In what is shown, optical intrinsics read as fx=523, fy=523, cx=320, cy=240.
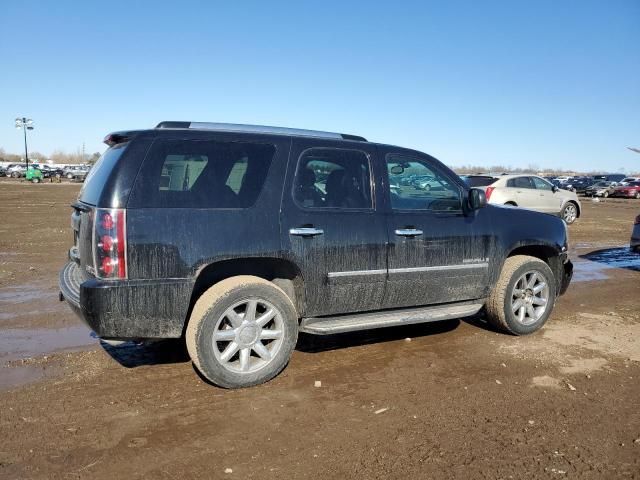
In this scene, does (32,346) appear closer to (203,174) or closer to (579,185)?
(203,174)

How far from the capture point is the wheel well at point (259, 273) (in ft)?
13.0

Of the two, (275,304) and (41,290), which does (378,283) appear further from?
(41,290)

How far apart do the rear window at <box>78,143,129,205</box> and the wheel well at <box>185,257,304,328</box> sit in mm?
930

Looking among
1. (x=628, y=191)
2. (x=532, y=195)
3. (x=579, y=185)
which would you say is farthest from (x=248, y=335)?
(x=579, y=185)

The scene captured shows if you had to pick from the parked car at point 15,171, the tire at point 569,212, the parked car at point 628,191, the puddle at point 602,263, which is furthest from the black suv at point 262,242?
Result: the parked car at point 15,171

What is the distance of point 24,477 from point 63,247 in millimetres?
Answer: 8727

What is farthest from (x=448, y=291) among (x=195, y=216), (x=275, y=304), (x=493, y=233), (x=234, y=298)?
(x=195, y=216)

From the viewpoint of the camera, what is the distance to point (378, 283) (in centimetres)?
442

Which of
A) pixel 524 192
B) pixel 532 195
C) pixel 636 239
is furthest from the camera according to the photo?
pixel 532 195

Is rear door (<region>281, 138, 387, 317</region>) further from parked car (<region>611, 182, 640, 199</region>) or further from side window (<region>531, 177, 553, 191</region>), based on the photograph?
parked car (<region>611, 182, 640, 199</region>)

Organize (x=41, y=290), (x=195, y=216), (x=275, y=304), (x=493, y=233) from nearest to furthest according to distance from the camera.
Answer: (x=195, y=216) → (x=275, y=304) → (x=493, y=233) → (x=41, y=290)

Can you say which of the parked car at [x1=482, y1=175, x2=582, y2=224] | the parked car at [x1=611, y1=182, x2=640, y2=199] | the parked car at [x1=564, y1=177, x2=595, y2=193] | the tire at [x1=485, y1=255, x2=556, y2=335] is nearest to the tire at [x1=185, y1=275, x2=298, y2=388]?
the tire at [x1=485, y1=255, x2=556, y2=335]

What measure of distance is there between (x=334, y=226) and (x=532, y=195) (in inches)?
576

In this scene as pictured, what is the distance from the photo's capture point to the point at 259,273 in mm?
4176
